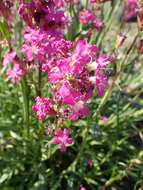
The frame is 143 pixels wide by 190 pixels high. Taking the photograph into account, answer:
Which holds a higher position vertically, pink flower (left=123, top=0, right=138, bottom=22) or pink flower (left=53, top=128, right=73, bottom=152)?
pink flower (left=123, top=0, right=138, bottom=22)

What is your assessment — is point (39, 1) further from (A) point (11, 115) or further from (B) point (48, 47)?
(A) point (11, 115)

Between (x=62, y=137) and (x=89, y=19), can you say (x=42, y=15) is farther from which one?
(x=89, y=19)

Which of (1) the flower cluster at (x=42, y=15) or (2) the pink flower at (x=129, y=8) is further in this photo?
(2) the pink flower at (x=129, y=8)

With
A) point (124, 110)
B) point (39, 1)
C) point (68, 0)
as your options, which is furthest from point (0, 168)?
point (39, 1)

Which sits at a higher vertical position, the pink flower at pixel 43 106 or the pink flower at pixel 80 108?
the pink flower at pixel 43 106

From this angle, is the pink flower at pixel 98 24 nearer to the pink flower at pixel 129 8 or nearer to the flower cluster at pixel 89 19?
the flower cluster at pixel 89 19

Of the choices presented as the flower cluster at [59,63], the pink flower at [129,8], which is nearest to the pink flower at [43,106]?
the flower cluster at [59,63]

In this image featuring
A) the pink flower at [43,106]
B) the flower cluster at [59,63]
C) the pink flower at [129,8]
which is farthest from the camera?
the pink flower at [129,8]

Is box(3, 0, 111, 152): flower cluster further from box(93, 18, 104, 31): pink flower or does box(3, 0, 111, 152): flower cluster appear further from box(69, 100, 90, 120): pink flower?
box(93, 18, 104, 31): pink flower

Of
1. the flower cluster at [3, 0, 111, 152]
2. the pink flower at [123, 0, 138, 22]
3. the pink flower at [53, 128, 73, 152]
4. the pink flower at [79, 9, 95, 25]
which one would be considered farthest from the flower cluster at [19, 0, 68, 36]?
the pink flower at [123, 0, 138, 22]

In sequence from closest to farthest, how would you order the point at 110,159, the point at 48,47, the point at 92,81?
the point at 92,81 → the point at 48,47 → the point at 110,159

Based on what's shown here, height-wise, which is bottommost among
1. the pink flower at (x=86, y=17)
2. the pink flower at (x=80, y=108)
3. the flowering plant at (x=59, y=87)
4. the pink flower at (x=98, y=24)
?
the pink flower at (x=80, y=108)
